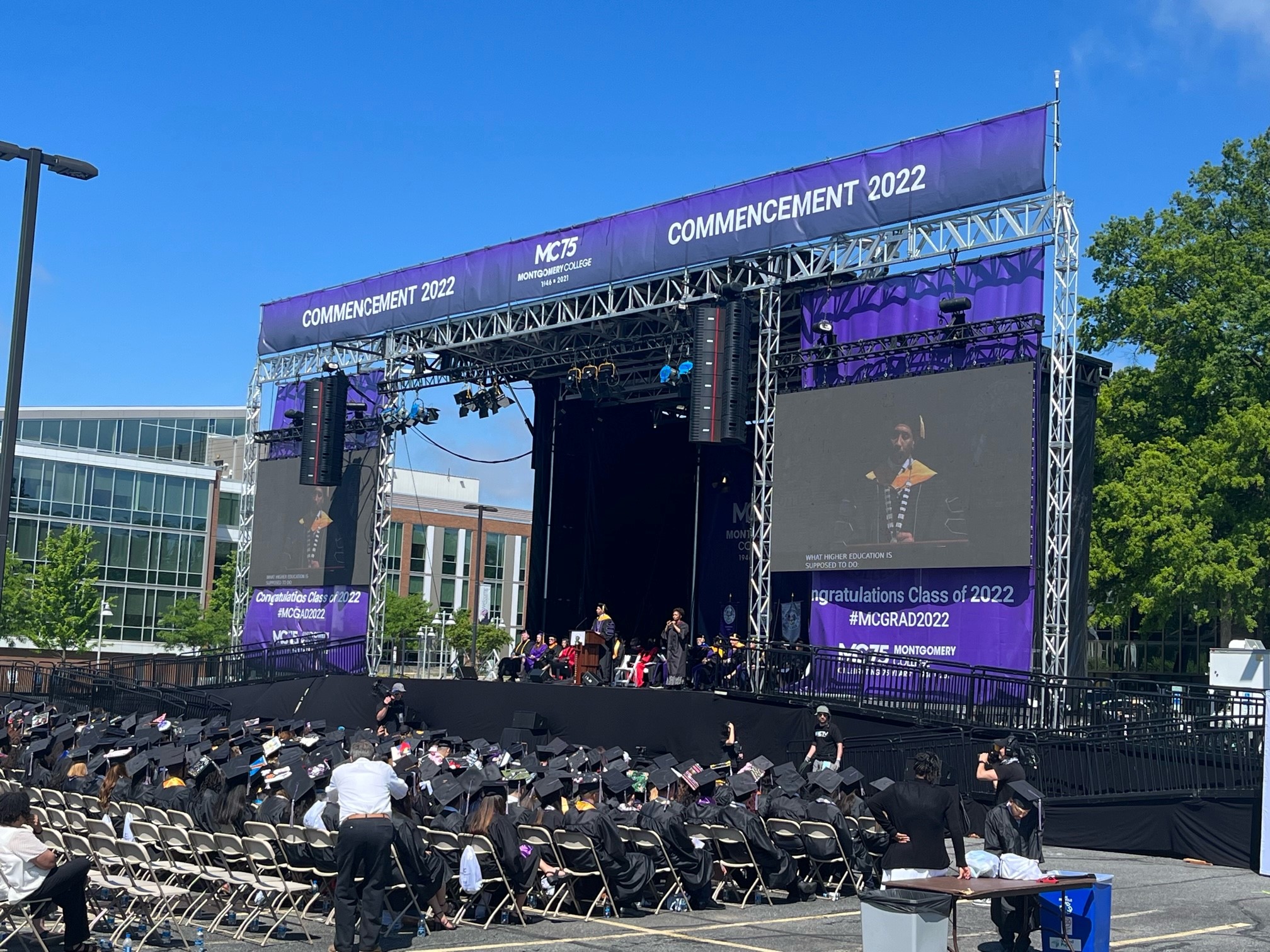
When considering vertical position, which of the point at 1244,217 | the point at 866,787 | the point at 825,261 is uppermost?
the point at 1244,217

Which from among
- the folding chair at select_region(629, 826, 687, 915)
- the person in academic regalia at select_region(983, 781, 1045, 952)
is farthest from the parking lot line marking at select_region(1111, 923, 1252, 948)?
the folding chair at select_region(629, 826, 687, 915)

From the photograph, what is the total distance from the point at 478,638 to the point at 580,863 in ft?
195

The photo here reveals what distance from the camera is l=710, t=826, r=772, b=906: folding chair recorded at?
491 inches

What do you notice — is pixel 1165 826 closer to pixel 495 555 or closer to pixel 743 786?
pixel 743 786

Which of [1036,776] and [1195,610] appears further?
[1195,610]

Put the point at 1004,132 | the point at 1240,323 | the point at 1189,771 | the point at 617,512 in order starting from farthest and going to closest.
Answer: the point at 617,512 < the point at 1240,323 < the point at 1004,132 < the point at 1189,771

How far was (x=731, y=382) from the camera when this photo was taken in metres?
24.4

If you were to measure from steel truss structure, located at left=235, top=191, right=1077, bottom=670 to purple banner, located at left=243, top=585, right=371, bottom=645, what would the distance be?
0.59 m

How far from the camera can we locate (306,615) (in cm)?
3394

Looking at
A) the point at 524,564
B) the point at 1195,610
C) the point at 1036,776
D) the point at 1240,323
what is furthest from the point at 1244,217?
the point at 524,564

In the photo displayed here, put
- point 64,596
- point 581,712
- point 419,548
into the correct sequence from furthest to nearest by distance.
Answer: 1. point 419,548
2. point 64,596
3. point 581,712

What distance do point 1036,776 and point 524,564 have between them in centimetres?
6803

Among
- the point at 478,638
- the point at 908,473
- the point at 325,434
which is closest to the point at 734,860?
the point at 908,473

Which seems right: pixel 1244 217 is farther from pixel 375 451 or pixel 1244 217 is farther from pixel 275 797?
pixel 275 797
